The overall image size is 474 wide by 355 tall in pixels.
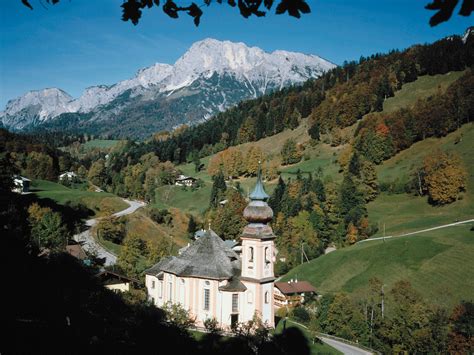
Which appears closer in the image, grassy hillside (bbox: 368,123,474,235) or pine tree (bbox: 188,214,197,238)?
grassy hillside (bbox: 368,123,474,235)

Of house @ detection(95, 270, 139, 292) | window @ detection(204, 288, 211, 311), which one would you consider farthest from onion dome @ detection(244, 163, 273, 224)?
house @ detection(95, 270, 139, 292)

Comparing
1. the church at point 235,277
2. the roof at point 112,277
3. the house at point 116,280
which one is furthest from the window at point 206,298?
the roof at point 112,277

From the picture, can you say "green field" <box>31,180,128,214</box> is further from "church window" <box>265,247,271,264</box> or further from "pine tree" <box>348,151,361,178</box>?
"church window" <box>265,247,271,264</box>

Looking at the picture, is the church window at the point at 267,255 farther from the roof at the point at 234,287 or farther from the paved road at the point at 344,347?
the paved road at the point at 344,347

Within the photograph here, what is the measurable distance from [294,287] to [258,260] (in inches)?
874

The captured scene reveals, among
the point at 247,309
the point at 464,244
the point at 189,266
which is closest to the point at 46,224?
the point at 189,266

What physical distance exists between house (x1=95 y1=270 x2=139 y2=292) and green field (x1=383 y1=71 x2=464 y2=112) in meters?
120

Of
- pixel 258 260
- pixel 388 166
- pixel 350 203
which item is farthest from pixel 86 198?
pixel 258 260

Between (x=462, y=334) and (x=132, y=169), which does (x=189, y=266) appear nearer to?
(x=462, y=334)

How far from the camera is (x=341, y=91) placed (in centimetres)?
18450

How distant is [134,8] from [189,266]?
45.6 metres

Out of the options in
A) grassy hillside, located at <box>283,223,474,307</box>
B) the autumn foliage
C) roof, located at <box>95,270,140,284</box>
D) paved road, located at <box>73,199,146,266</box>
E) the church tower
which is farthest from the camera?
the autumn foliage

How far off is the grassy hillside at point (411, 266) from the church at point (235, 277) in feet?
74.4

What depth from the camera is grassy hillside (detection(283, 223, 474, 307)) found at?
62531 mm
